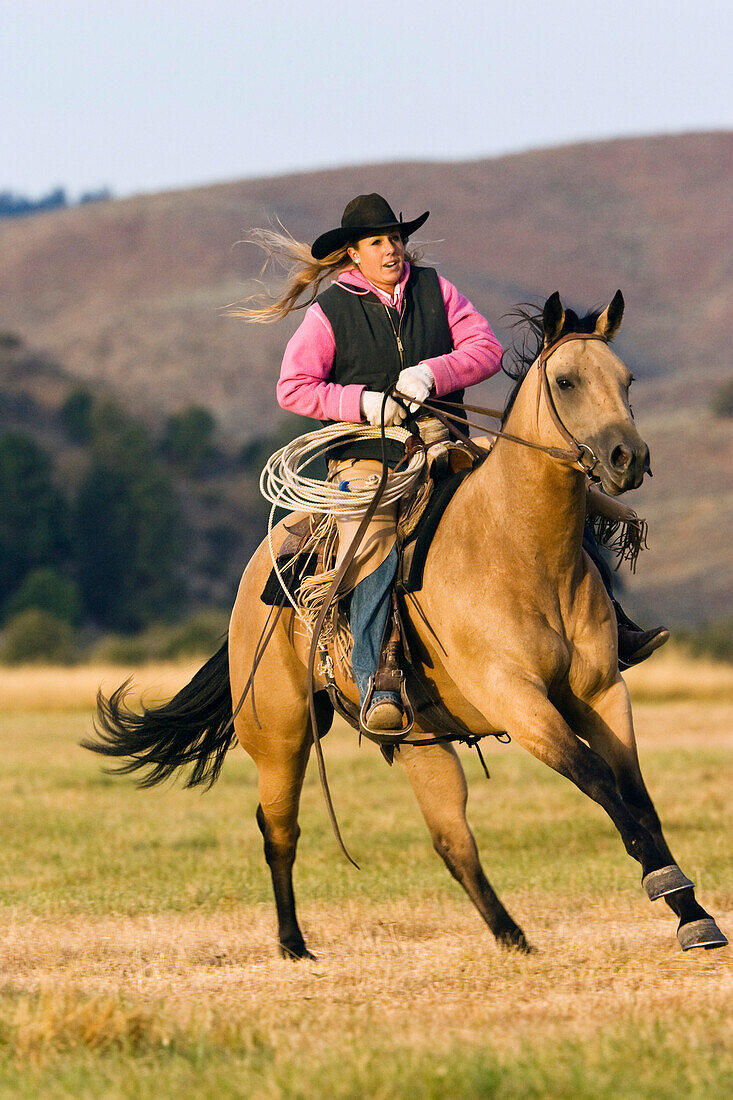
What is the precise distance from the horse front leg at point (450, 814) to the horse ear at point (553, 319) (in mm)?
2389

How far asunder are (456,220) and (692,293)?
25215 millimetres

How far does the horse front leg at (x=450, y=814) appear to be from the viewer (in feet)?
24.3

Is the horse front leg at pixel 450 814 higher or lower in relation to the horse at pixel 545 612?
lower

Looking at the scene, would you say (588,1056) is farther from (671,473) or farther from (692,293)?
(692,293)

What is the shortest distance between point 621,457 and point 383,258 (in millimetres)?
2059

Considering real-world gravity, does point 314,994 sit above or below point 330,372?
below

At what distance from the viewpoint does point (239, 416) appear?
102 meters

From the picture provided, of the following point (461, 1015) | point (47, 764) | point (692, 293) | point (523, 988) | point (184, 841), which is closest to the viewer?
point (461, 1015)

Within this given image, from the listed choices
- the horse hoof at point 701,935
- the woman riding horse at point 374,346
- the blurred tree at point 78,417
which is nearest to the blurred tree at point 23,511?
the blurred tree at point 78,417

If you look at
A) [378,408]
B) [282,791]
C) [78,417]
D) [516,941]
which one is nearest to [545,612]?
[378,408]

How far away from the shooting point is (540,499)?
6.45m

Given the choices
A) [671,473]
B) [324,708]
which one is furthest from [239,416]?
[324,708]

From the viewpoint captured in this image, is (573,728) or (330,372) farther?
(330,372)

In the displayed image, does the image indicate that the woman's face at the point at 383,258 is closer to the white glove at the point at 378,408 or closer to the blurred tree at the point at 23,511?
the white glove at the point at 378,408
